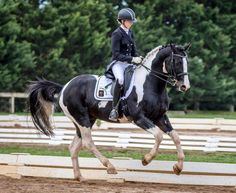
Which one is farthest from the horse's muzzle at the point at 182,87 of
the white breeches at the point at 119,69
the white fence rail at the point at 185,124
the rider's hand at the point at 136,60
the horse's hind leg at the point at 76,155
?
A: the white fence rail at the point at 185,124

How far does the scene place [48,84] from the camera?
12742mm

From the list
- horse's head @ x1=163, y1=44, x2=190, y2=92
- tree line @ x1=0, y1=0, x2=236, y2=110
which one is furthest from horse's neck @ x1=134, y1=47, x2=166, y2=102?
tree line @ x1=0, y1=0, x2=236, y2=110

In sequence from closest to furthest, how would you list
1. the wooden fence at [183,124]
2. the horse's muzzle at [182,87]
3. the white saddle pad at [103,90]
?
the horse's muzzle at [182,87] < the white saddle pad at [103,90] < the wooden fence at [183,124]

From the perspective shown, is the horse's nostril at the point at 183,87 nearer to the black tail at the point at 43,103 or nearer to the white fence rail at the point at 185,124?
the black tail at the point at 43,103

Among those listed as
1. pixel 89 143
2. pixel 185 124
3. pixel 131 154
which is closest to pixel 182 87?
pixel 89 143

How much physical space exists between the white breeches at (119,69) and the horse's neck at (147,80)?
0.27 meters

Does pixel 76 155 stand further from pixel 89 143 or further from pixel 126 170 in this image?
pixel 126 170

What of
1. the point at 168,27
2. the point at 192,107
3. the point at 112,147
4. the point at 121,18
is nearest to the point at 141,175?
the point at 121,18

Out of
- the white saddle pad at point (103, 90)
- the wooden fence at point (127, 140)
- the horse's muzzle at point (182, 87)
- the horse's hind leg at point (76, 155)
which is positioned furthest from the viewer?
the wooden fence at point (127, 140)

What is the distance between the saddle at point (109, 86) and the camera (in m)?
11.3

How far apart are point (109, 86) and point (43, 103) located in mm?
1672

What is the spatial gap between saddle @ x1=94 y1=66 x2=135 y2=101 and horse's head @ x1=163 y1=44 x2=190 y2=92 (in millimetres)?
786

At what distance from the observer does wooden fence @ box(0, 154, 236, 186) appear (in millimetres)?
10414

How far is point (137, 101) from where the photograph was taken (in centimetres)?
1095
